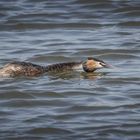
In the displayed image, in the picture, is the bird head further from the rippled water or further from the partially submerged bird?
the rippled water

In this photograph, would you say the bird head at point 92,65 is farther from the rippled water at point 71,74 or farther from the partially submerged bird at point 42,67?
the rippled water at point 71,74

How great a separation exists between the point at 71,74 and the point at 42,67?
1.44 feet

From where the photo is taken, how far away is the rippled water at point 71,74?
9078 mm

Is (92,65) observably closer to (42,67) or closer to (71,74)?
(71,74)

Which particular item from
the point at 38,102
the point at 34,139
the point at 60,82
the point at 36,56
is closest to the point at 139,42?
the point at 36,56

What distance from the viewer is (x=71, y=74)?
466 inches

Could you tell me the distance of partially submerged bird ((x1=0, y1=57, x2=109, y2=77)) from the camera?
449 inches

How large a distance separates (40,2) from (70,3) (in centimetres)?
70

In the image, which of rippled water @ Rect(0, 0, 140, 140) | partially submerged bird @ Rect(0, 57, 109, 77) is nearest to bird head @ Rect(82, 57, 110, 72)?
partially submerged bird @ Rect(0, 57, 109, 77)

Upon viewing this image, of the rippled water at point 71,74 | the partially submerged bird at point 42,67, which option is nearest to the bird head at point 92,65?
the partially submerged bird at point 42,67

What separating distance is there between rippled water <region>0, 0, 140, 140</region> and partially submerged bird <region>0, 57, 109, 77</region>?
0.10 metres

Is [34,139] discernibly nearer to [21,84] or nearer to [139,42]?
[21,84]

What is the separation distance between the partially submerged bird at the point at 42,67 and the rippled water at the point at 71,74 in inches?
3.8

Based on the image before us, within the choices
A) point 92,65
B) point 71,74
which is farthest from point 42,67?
point 92,65
